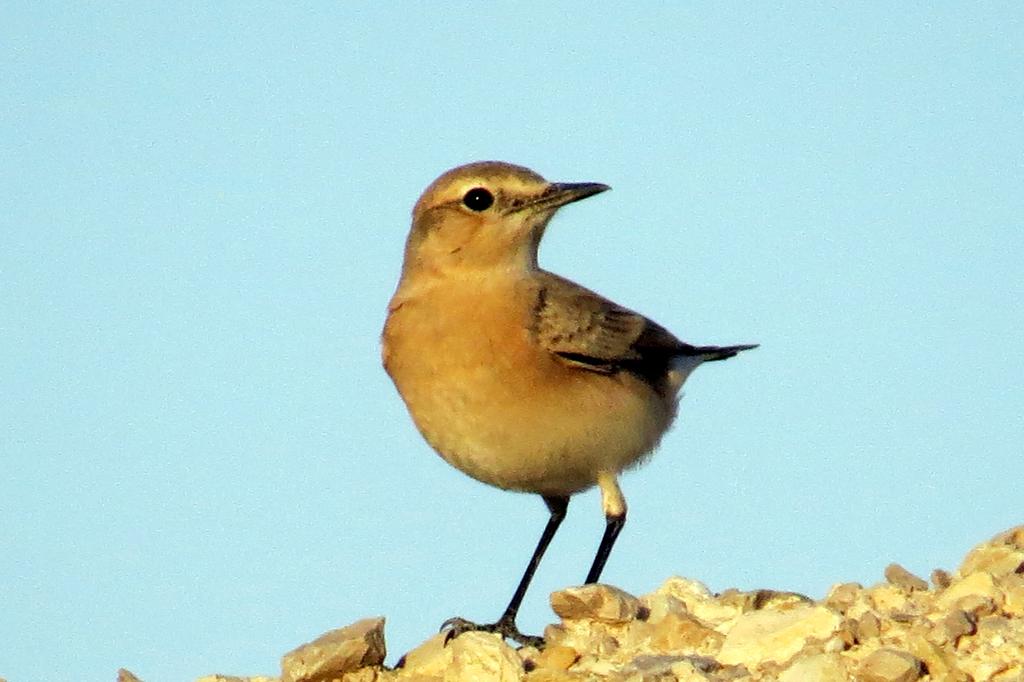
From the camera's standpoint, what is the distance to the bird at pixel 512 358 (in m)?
11.5

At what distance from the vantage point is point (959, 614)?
9508 millimetres

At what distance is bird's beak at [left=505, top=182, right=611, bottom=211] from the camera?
1227cm

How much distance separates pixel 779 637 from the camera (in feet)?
31.1

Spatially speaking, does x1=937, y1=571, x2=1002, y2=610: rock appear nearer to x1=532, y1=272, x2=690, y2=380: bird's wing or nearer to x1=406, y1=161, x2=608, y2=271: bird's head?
x1=532, y1=272, x2=690, y2=380: bird's wing

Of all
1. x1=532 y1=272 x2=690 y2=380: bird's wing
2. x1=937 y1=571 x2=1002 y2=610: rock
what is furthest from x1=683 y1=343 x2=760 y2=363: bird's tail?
x1=937 y1=571 x2=1002 y2=610: rock

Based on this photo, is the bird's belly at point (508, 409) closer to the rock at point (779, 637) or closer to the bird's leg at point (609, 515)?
the bird's leg at point (609, 515)

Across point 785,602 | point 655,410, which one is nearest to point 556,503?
point 655,410

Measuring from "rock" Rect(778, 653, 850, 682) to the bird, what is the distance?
2432mm

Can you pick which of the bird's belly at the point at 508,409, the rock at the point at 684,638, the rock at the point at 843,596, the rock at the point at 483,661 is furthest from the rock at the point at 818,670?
the bird's belly at the point at 508,409

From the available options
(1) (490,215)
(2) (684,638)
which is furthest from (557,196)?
(2) (684,638)

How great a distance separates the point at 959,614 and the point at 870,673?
847 millimetres

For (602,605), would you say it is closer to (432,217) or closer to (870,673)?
(870,673)

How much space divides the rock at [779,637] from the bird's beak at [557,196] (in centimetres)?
378

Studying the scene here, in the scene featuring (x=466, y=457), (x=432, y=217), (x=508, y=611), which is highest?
(x=432, y=217)
